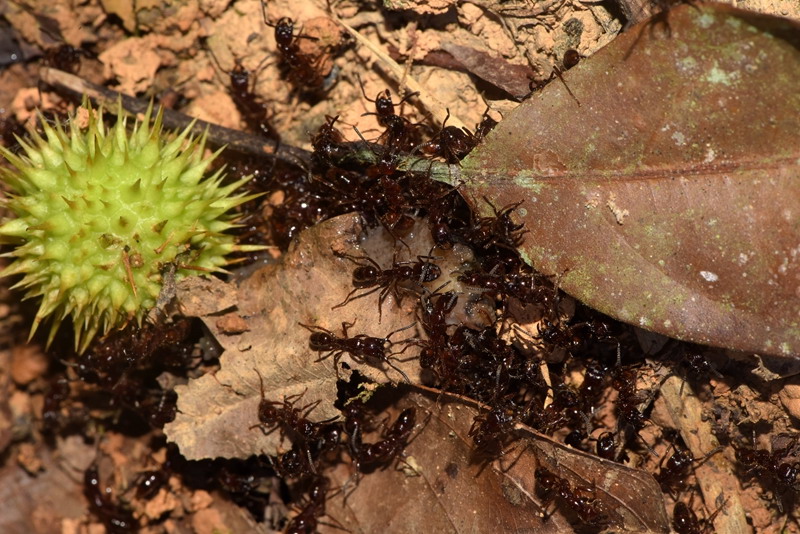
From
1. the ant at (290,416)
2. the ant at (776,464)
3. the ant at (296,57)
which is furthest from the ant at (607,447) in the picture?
the ant at (296,57)

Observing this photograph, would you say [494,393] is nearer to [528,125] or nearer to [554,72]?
[528,125]

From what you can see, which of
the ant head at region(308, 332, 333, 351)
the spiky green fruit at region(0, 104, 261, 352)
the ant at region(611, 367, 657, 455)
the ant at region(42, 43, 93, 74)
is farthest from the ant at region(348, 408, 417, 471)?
the ant at region(42, 43, 93, 74)

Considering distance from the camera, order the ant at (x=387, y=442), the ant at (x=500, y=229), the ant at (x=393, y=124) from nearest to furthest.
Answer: the ant at (x=500, y=229), the ant at (x=387, y=442), the ant at (x=393, y=124)

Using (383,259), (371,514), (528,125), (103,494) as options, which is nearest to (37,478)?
(103,494)

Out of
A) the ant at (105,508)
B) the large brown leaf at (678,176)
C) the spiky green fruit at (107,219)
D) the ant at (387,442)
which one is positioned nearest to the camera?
the large brown leaf at (678,176)

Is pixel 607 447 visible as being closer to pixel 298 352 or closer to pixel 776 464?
pixel 776 464

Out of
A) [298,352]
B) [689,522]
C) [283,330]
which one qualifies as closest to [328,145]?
[283,330]

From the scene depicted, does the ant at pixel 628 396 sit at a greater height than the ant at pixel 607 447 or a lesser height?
greater

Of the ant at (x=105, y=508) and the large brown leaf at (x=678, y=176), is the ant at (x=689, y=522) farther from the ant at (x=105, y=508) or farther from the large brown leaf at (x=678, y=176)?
the ant at (x=105, y=508)
